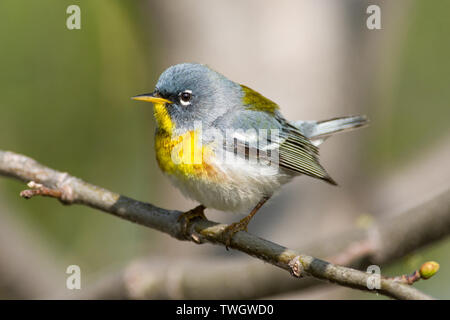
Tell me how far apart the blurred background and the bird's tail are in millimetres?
298

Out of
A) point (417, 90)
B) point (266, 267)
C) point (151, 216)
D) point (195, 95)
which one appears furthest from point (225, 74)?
point (417, 90)

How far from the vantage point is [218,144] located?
278 cm

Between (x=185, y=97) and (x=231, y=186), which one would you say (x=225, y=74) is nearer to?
(x=185, y=97)

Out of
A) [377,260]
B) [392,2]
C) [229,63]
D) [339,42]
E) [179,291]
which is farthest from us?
[392,2]

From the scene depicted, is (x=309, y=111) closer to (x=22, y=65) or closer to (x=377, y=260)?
(x=377, y=260)

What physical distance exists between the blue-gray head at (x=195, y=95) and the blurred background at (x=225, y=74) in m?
0.90

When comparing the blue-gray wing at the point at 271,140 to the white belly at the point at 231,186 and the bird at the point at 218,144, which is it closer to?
the bird at the point at 218,144

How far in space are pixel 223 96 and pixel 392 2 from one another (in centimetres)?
267

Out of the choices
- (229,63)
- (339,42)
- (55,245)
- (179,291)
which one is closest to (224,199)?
(179,291)

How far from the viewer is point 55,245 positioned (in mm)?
5605

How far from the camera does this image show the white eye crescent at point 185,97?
2.70m

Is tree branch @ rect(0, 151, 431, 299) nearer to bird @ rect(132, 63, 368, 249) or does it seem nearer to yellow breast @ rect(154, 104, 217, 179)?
bird @ rect(132, 63, 368, 249)

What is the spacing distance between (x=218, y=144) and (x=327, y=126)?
3.44 feet

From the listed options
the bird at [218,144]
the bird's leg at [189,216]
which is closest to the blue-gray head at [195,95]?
the bird at [218,144]
